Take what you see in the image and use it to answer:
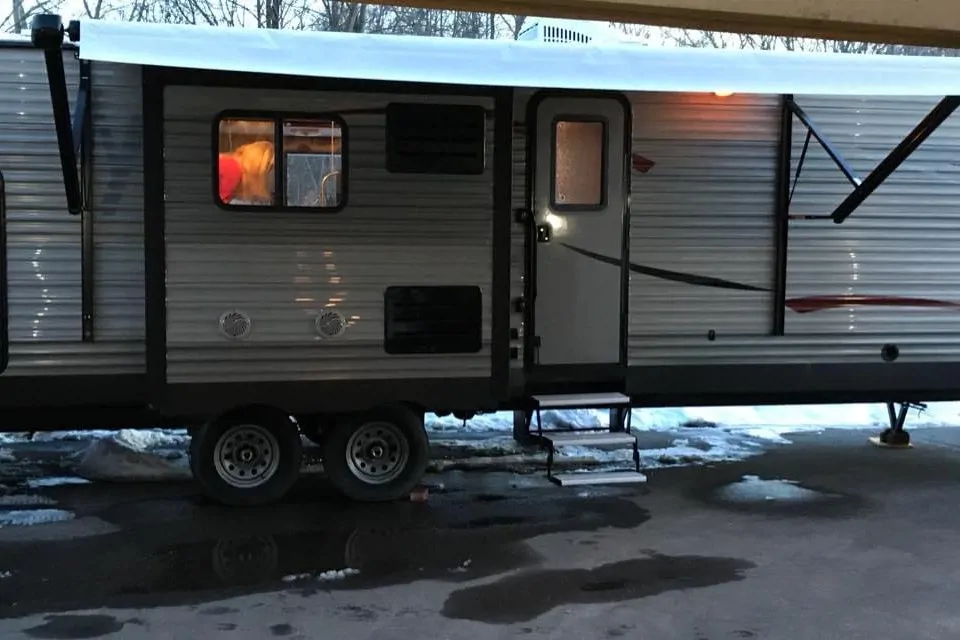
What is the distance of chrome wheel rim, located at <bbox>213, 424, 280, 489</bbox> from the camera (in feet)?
23.0

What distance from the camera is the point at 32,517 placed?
6672 mm

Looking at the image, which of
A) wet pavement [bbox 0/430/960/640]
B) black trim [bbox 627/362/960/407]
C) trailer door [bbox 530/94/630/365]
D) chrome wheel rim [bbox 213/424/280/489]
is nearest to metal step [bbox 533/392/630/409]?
black trim [bbox 627/362/960/407]

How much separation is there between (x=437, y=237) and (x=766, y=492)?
123 inches

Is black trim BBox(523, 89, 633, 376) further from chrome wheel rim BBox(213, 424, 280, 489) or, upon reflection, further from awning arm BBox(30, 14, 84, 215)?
awning arm BBox(30, 14, 84, 215)

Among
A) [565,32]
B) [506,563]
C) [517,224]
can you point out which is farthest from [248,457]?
[565,32]

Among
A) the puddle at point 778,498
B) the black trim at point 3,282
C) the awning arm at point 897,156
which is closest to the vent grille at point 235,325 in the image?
the black trim at point 3,282

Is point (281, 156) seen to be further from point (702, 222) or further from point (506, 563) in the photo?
point (702, 222)

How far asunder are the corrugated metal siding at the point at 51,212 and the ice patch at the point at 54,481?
4.36 ft

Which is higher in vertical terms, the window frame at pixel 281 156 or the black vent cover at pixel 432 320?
the window frame at pixel 281 156

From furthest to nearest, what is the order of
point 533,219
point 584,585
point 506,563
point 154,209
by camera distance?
point 533,219, point 154,209, point 506,563, point 584,585

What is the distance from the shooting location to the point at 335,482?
23.5ft

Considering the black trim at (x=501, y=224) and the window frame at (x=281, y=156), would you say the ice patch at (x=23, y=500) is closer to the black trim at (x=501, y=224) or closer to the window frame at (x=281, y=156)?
the window frame at (x=281, y=156)

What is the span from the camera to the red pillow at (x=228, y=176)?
6.65 m

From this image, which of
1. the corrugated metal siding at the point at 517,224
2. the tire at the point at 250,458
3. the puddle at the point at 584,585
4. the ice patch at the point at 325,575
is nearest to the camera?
the puddle at the point at 584,585
